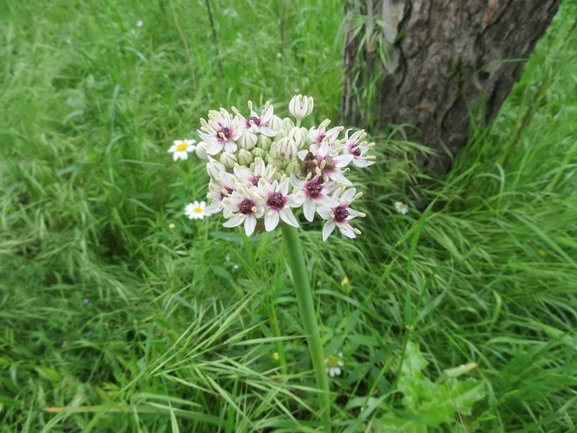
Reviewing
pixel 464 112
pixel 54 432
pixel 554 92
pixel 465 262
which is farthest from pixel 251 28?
pixel 54 432

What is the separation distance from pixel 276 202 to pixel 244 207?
0.25 feet

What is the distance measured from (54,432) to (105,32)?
2823mm

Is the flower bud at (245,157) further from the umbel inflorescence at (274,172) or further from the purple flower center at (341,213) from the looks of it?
the purple flower center at (341,213)

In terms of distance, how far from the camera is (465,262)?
6.09ft

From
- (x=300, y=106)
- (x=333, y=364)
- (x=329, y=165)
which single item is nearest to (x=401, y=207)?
(x=333, y=364)

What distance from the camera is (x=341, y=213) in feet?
3.00

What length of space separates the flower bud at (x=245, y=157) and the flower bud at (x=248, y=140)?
17mm

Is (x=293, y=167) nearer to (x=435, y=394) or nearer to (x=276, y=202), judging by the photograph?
(x=276, y=202)

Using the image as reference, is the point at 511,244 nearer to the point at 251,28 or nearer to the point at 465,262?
the point at 465,262

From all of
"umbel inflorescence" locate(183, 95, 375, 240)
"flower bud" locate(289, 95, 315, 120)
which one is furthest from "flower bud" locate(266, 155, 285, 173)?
"flower bud" locate(289, 95, 315, 120)

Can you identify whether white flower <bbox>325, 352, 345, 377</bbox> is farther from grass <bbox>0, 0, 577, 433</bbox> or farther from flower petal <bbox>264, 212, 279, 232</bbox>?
flower petal <bbox>264, 212, 279, 232</bbox>

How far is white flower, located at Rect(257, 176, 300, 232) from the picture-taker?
2.69 feet

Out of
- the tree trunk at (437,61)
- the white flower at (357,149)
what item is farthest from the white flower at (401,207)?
the white flower at (357,149)

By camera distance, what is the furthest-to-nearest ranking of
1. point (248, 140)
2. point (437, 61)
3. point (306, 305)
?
point (437, 61) → point (306, 305) → point (248, 140)
